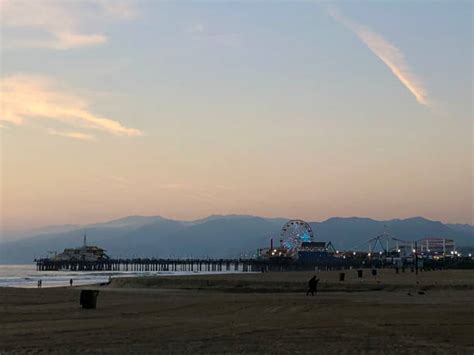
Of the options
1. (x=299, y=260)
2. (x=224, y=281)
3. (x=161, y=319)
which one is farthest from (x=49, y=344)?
(x=299, y=260)

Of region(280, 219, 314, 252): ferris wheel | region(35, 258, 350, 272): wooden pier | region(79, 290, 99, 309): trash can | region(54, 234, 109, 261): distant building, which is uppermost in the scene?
region(280, 219, 314, 252): ferris wheel

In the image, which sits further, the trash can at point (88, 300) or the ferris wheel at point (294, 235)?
the ferris wheel at point (294, 235)

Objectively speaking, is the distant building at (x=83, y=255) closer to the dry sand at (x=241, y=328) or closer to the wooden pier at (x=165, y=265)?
the wooden pier at (x=165, y=265)

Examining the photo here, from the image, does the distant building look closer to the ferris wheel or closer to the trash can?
the ferris wheel

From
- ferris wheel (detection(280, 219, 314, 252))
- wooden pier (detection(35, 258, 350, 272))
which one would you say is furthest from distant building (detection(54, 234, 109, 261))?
ferris wheel (detection(280, 219, 314, 252))

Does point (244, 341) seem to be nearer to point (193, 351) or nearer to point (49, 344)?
point (193, 351)

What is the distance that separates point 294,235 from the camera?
6757 inches

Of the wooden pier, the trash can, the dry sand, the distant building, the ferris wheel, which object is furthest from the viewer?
the distant building

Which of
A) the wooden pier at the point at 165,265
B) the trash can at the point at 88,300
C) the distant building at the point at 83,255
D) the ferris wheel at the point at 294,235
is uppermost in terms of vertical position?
the ferris wheel at the point at 294,235

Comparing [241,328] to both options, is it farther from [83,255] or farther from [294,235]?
[83,255]

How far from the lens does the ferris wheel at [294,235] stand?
6619 inches

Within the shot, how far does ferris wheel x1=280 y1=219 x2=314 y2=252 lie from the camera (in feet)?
552

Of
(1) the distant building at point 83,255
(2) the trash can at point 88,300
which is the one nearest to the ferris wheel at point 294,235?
(1) the distant building at point 83,255

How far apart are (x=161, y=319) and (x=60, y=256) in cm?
18480
